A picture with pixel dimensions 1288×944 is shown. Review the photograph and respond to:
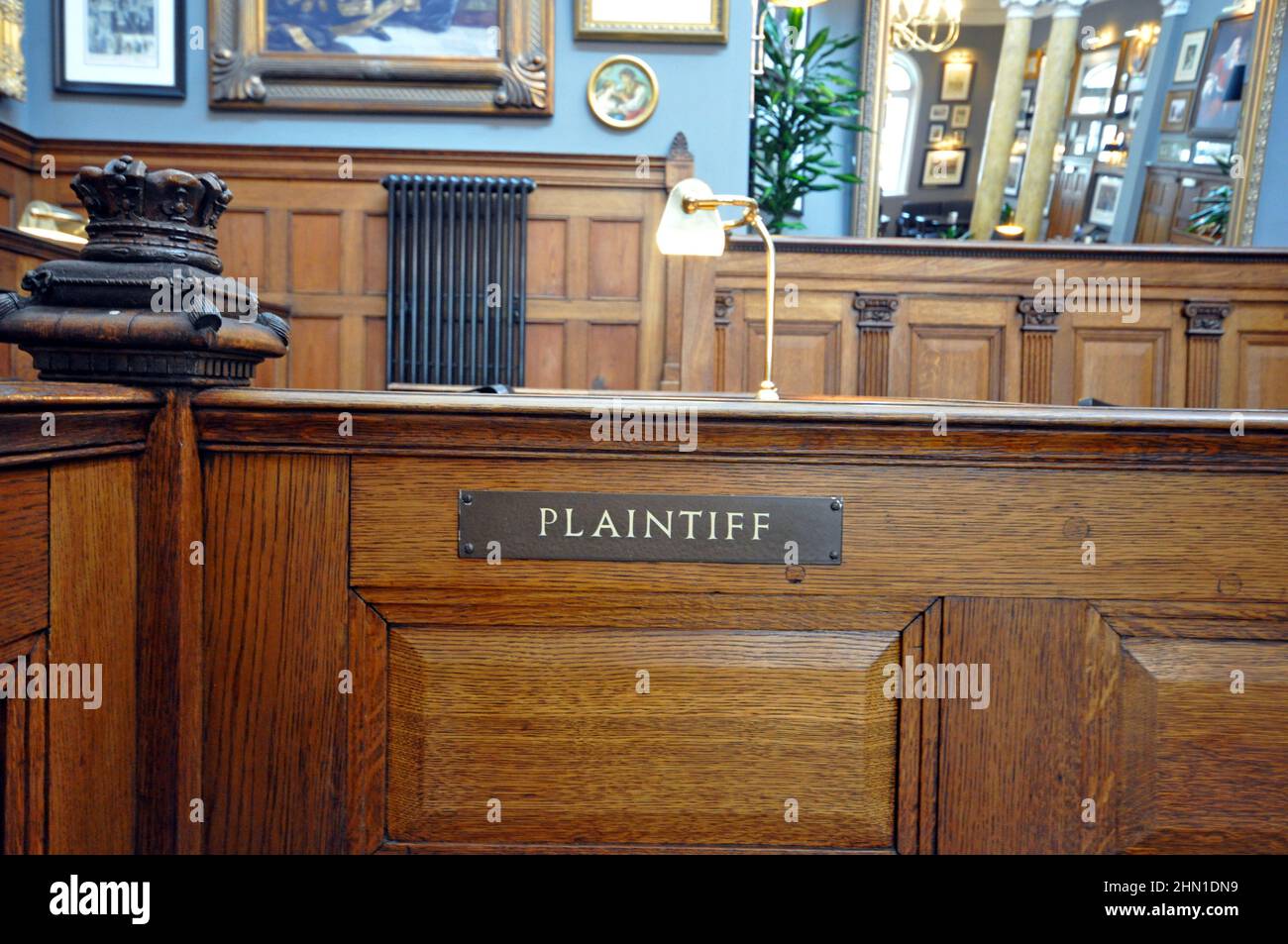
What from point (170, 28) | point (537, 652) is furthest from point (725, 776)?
point (170, 28)

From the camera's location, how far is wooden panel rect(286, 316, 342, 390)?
16.5 ft

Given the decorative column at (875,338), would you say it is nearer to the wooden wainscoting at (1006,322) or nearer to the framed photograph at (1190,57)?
the wooden wainscoting at (1006,322)

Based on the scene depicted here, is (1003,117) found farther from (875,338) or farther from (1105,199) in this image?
(875,338)

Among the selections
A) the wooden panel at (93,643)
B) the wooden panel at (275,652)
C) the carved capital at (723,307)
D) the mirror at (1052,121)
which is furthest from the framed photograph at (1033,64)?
the wooden panel at (93,643)

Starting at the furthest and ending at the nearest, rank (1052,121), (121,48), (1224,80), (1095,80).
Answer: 1. (1052,121)
2. (1095,80)
3. (1224,80)
4. (121,48)

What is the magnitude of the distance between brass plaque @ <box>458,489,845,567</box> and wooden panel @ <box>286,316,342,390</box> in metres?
3.93

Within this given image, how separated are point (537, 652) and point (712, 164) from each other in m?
4.12

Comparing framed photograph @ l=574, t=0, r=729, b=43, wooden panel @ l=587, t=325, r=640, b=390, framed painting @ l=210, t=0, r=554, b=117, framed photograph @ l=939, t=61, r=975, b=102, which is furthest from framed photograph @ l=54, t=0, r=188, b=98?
framed photograph @ l=939, t=61, r=975, b=102

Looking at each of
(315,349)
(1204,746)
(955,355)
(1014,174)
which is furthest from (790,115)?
(1204,746)

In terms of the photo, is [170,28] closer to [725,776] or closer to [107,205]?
[107,205]

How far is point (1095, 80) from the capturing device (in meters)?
6.02

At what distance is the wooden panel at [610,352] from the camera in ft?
16.7

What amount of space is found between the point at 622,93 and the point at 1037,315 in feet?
7.23

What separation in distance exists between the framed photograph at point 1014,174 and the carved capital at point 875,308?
195 cm
